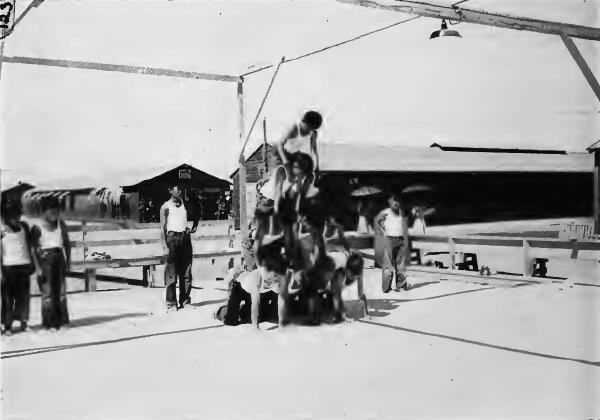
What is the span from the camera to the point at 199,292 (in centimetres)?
1117

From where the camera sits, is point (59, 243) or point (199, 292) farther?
point (199, 292)

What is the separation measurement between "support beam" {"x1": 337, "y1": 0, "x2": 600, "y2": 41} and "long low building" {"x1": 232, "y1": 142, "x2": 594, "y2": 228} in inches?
658

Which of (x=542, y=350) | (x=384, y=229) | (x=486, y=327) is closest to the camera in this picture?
(x=542, y=350)

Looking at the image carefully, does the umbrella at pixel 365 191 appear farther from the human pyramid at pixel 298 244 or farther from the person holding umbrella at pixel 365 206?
the human pyramid at pixel 298 244

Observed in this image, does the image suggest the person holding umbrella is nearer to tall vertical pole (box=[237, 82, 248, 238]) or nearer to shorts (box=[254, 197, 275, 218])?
tall vertical pole (box=[237, 82, 248, 238])

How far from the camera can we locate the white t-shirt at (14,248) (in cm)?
670

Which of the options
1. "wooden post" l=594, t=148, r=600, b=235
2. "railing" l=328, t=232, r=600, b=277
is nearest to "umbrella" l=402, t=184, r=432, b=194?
"wooden post" l=594, t=148, r=600, b=235

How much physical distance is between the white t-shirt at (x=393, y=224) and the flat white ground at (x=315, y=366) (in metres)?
1.73

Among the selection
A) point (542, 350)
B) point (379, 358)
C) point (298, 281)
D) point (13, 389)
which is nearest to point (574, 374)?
point (542, 350)

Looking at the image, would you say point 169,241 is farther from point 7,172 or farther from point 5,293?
point 7,172

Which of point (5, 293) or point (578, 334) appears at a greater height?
point (5, 293)

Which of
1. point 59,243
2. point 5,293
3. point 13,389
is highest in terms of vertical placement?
point 59,243

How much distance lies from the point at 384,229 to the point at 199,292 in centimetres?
317

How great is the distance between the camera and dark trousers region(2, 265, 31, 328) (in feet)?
22.3
